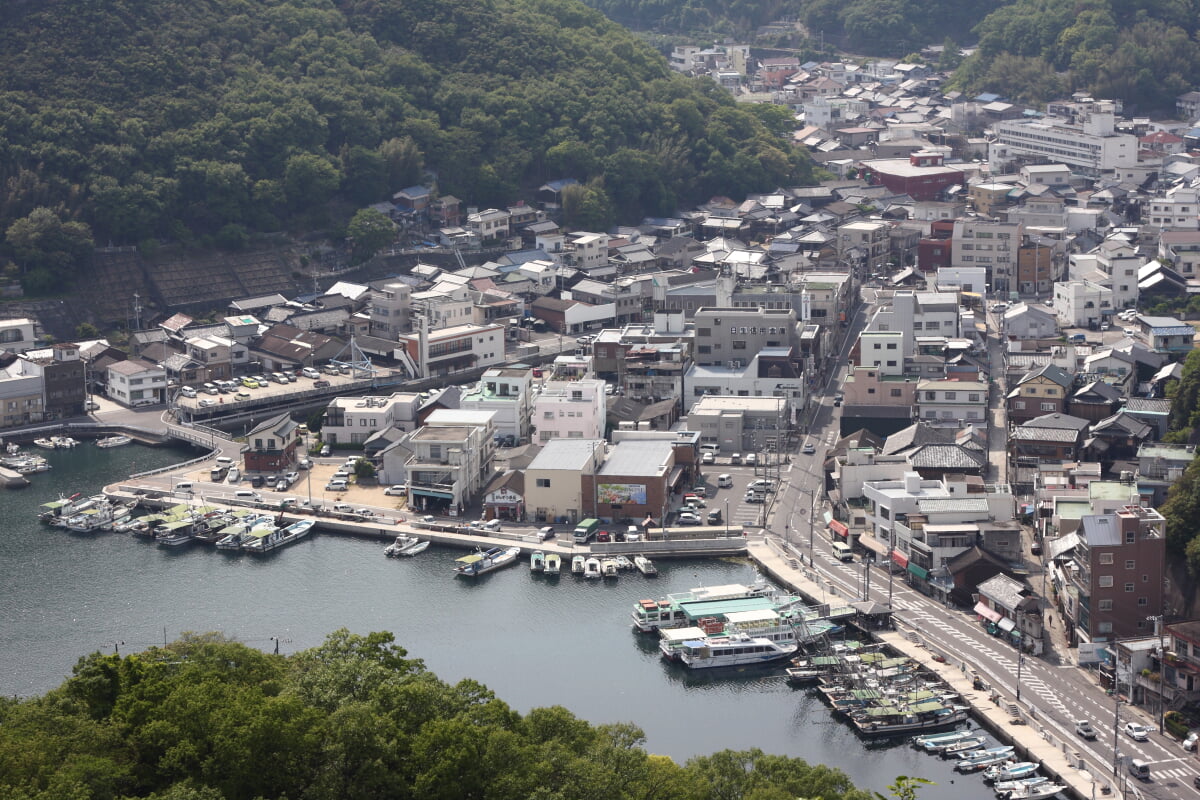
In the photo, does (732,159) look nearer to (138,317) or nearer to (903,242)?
(903,242)

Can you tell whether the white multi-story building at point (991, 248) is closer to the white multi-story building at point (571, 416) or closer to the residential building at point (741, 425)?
the residential building at point (741, 425)

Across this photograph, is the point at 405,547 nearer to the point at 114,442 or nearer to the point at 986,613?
the point at 114,442

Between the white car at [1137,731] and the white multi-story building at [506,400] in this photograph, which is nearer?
the white car at [1137,731]

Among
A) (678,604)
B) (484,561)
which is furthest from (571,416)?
(678,604)

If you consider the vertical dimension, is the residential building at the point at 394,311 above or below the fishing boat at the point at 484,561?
above

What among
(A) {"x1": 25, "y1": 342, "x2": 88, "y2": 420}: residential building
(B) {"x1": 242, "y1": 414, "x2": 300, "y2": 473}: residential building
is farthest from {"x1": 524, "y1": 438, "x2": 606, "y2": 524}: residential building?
(A) {"x1": 25, "y1": 342, "x2": 88, "y2": 420}: residential building

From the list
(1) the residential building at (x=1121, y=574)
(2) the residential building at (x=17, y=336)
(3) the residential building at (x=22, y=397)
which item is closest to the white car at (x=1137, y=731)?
(1) the residential building at (x=1121, y=574)
